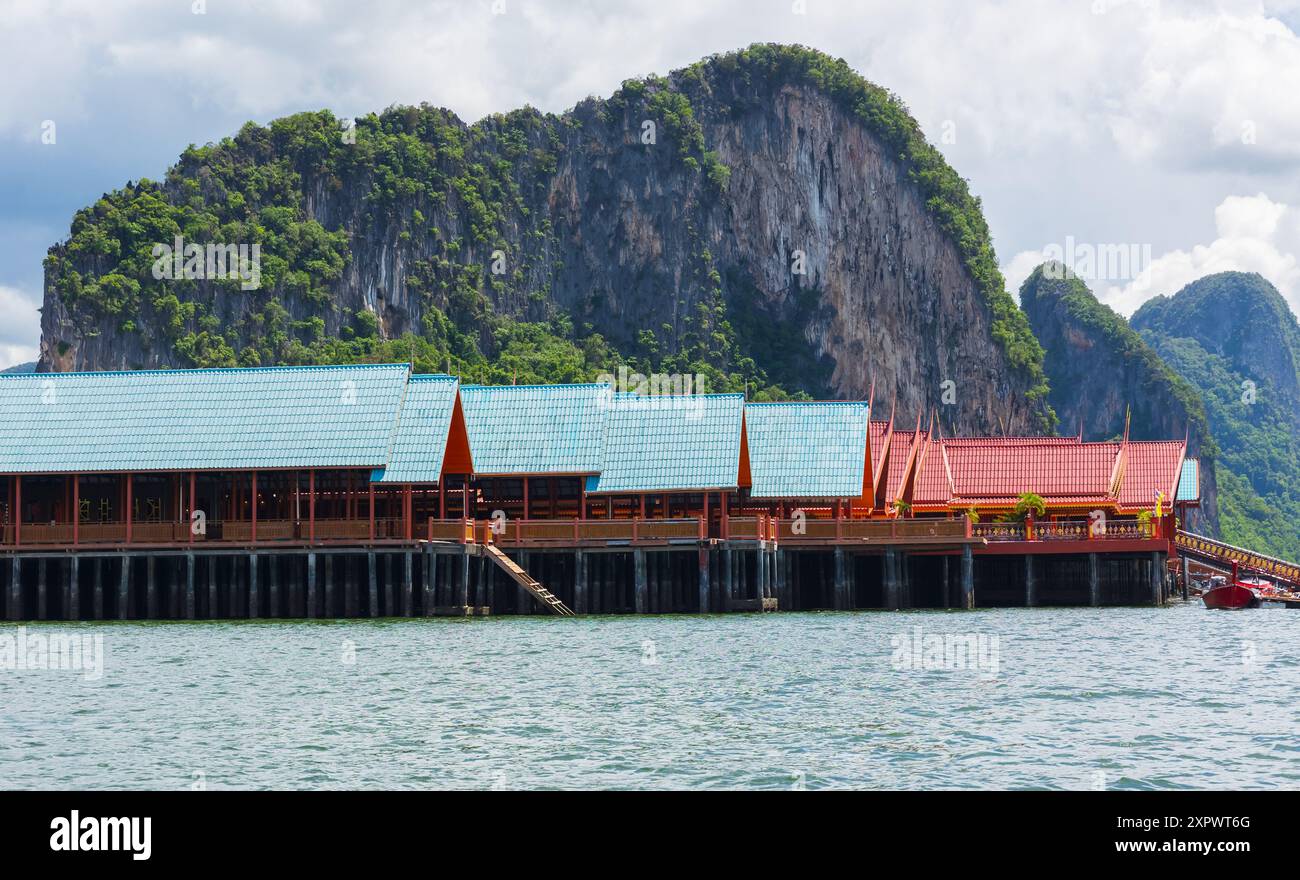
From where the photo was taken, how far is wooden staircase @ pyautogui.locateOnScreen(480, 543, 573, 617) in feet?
192

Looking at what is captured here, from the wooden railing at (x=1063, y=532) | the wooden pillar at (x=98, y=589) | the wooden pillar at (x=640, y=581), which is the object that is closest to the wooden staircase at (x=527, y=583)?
the wooden pillar at (x=640, y=581)

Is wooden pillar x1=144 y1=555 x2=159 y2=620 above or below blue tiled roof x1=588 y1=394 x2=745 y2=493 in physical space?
below

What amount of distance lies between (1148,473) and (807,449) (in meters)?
24.5

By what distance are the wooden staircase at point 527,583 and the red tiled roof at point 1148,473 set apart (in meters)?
33.7

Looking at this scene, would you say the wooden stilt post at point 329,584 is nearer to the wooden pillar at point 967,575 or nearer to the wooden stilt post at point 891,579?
the wooden stilt post at point 891,579

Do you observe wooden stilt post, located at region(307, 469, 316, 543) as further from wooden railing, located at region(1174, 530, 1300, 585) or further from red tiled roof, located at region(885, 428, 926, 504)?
wooden railing, located at region(1174, 530, 1300, 585)

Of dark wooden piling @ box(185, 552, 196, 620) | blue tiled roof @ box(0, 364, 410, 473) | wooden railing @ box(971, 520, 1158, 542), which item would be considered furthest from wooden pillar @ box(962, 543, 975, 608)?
dark wooden piling @ box(185, 552, 196, 620)

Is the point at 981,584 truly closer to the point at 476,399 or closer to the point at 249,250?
the point at 476,399

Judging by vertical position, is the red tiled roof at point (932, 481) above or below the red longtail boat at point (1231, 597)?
above

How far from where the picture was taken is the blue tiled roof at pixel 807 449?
6669 centimetres

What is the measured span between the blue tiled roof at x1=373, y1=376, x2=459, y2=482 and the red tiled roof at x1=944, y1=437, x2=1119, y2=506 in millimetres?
28729

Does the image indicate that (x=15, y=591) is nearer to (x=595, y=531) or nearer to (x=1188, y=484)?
(x=595, y=531)

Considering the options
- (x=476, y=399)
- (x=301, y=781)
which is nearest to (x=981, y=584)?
(x=476, y=399)

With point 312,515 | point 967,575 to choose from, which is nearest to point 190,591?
point 312,515
